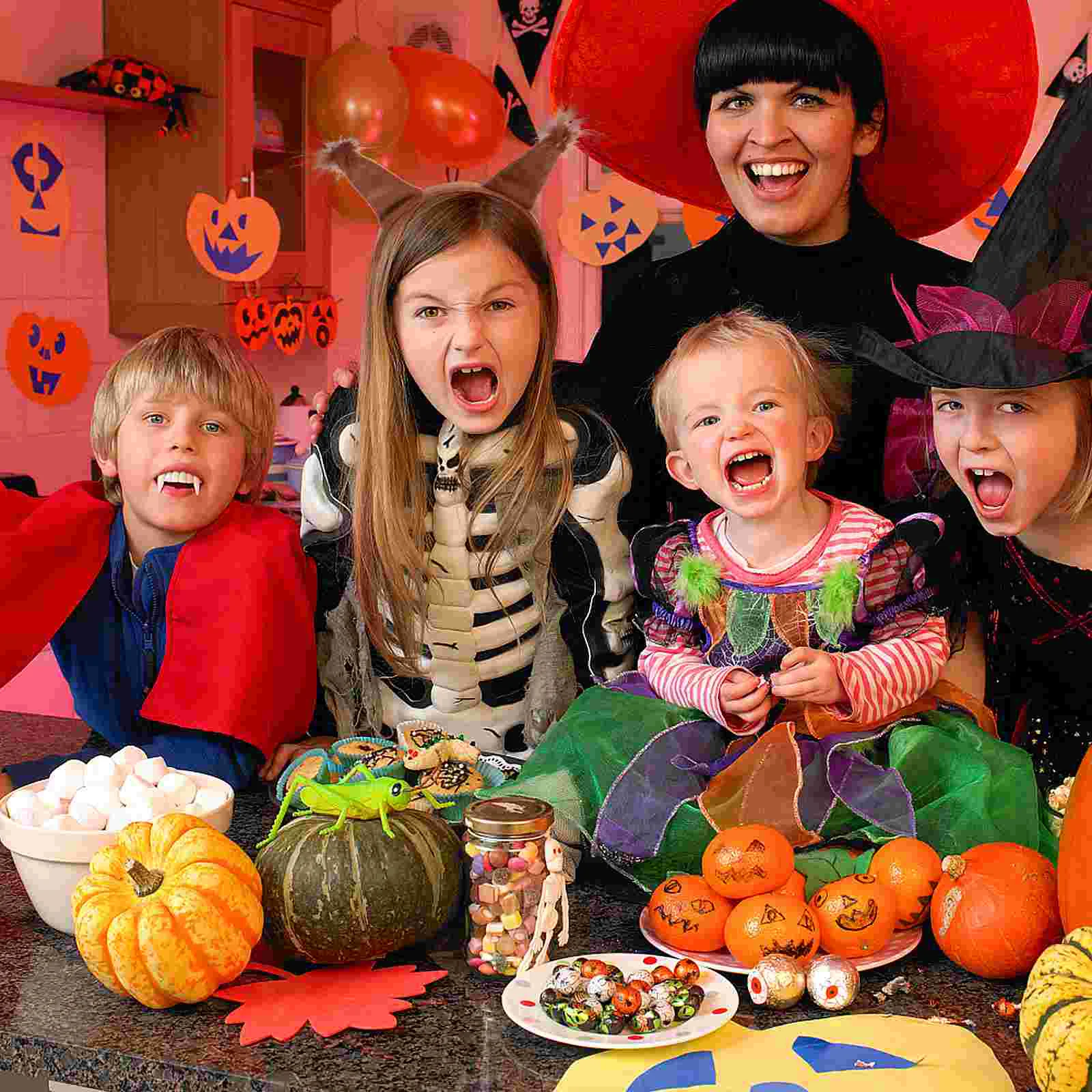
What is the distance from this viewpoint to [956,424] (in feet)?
4.50

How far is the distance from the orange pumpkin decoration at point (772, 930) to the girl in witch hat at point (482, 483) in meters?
0.53

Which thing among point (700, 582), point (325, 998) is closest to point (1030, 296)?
point (700, 582)

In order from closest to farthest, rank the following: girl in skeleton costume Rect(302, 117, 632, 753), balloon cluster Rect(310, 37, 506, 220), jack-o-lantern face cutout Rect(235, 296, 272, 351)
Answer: girl in skeleton costume Rect(302, 117, 632, 753)
jack-o-lantern face cutout Rect(235, 296, 272, 351)
balloon cluster Rect(310, 37, 506, 220)

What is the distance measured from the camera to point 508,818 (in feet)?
3.88

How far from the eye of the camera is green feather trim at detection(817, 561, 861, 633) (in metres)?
1.44

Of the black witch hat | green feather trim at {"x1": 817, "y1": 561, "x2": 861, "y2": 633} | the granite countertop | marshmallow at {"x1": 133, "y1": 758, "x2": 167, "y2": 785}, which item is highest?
the black witch hat

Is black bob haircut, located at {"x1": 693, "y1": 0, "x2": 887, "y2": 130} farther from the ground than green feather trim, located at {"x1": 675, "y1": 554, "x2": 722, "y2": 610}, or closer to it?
farther from the ground

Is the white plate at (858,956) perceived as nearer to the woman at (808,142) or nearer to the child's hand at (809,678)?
the child's hand at (809,678)

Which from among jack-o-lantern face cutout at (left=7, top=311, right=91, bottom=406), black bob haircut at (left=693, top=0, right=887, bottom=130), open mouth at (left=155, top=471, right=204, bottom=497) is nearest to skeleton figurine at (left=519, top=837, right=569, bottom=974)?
open mouth at (left=155, top=471, right=204, bottom=497)

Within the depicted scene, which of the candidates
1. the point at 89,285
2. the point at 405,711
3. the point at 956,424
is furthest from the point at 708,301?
the point at 89,285

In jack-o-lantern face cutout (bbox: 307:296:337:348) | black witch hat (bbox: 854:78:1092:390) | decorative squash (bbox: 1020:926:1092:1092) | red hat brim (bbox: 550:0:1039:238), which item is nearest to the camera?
decorative squash (bbox: 1020:926:1092:1092)

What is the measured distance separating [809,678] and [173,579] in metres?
0.76

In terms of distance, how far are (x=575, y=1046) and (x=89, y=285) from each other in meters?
3.91

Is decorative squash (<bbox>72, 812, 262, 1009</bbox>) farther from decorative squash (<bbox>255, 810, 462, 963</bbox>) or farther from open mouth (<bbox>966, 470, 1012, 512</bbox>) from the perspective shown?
open mouth (<bbox>966, 470, 1012, 512</bbox>)
